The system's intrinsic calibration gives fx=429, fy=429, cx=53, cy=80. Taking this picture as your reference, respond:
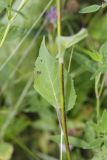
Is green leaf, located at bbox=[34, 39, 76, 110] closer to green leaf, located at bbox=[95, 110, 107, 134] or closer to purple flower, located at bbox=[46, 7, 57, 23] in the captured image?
green leaf, located at bbox=[95, 110, 107, 134]

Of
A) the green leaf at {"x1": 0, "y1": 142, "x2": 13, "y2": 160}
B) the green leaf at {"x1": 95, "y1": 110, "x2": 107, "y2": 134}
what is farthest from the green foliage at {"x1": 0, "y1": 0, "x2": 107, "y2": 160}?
the green leaf at {"x1": 95, "y1": 110, "x2": 107, "y2": 134}

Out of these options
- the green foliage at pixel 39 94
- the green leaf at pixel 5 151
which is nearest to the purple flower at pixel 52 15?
the green foliage at pixel 39 94

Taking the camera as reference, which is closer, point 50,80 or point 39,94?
point 50,80

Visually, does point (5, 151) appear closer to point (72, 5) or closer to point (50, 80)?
point (72, 5)

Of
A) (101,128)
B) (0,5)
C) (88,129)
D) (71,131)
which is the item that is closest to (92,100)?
(71,131)

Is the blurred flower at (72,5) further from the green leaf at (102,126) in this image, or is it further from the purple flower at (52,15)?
the green leaf at (102,126)

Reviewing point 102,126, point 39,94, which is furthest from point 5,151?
point 102,126

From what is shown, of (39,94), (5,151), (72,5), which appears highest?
(72,5)

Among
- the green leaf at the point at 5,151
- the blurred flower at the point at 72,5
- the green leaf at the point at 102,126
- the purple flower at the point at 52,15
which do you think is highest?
the purple flower at the point at 52,15
